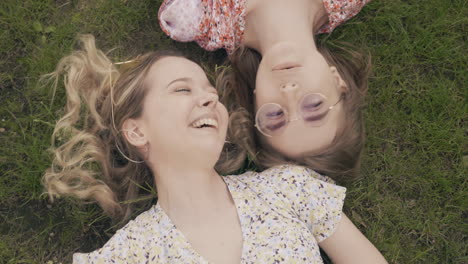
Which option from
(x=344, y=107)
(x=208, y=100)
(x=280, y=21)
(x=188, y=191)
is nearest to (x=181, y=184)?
(x=188, y=191)

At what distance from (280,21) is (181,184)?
52.2 inches

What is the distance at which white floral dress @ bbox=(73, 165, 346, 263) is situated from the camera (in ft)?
9.50

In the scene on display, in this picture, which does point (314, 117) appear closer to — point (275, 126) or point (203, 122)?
point (275, 126)

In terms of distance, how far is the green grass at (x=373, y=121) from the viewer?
346 cm

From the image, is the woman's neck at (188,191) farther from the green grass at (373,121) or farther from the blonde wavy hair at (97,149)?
the green grass at (373,121)

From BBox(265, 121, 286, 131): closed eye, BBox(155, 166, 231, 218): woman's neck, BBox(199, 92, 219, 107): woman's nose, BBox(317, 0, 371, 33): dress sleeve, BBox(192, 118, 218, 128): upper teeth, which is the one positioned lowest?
BBox(155, 166, 231, 218): woman's neck

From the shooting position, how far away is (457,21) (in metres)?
3.66

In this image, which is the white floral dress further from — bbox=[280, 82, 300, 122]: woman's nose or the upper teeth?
the upper teeth

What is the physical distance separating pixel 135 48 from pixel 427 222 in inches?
102

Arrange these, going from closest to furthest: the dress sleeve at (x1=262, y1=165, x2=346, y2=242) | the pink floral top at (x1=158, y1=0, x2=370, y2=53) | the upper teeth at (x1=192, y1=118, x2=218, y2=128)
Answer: the upper teeth at (x1=192, y1=118, x2=218, y2=128)
the dress sleeve at (x1=262, y1=165, x2=346, y2=242)
the pink floral top at (x1=158, y1=0, x2=370, y2=53)

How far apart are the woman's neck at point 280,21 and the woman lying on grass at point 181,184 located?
628 mm

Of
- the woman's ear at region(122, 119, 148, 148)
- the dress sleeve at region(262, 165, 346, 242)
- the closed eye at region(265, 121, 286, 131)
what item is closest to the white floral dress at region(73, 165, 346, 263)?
the dress sleeve at region(262, 165, 346, 242)

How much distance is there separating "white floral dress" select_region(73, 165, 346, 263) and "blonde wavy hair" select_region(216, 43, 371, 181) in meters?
0.14

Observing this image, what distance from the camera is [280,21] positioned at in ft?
10.8
